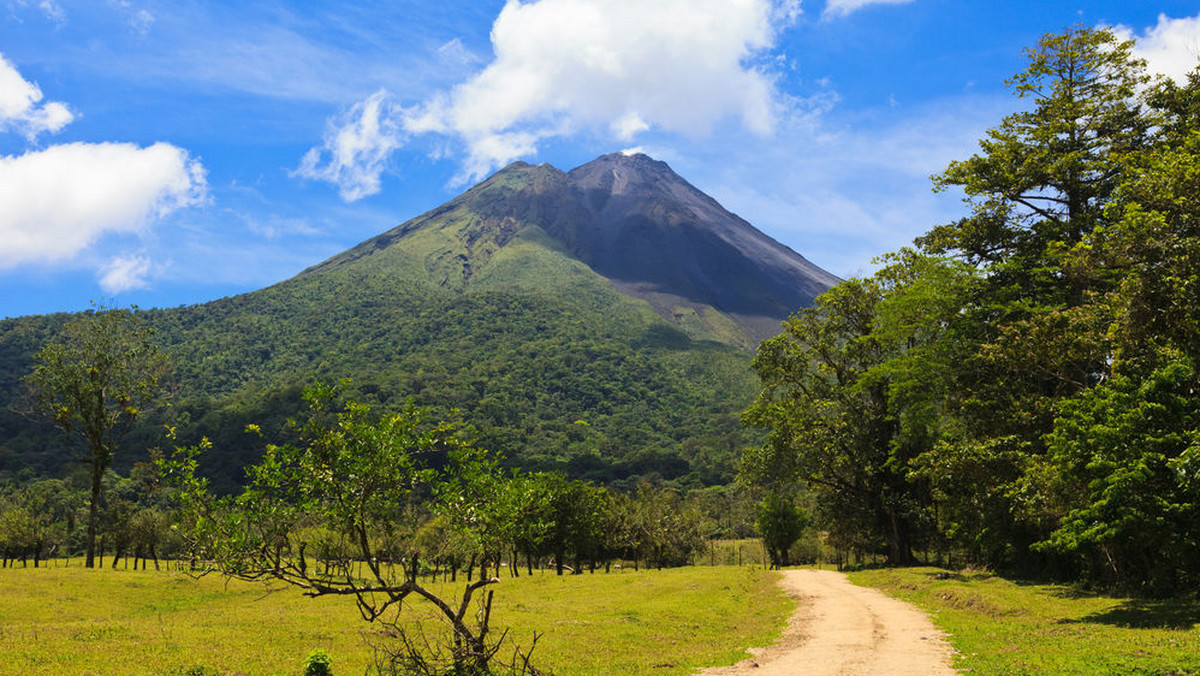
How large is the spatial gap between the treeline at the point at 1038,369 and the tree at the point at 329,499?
694 inches

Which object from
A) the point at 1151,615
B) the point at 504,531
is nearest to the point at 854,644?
the point at 1151,615

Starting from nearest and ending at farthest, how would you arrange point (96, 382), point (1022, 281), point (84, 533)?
1. point (1022, 281)
2. point (96, 382)
3. point (84, 533)

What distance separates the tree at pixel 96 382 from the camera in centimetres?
4822

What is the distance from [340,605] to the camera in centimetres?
3522

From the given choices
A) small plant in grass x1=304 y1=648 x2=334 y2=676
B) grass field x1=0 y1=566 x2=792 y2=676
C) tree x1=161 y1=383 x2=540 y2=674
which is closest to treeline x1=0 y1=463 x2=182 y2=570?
grass field x1=0 y1=566 x2=792 y2=676

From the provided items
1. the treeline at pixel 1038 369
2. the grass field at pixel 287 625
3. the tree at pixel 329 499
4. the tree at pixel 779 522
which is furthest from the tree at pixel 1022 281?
the tree at pixel 779 522

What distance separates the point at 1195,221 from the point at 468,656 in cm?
2408

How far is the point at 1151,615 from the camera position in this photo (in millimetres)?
19219

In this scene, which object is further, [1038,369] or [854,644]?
[1038,369]

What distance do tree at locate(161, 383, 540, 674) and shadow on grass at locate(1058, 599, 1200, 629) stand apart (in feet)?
58.3

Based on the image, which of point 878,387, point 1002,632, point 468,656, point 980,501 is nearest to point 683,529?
point 878,387

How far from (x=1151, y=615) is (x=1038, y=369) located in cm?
1180

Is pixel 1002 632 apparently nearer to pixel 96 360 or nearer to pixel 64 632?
pixel 64 632

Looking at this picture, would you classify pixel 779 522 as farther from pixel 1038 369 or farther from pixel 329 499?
pixel 329 499
